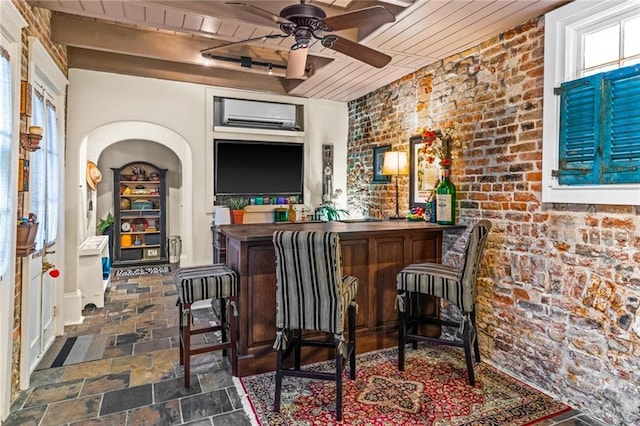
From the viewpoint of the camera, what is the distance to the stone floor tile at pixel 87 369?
291 centimetres

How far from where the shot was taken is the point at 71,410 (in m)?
2.45

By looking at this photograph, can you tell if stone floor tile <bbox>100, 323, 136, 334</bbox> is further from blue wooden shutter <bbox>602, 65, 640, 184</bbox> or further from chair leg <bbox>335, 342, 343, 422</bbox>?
blue wooden shutter <bbox>602, 65, 640, 184</bbox>

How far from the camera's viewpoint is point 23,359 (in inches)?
105

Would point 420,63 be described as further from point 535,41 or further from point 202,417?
point 202,417

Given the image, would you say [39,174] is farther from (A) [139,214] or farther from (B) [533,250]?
(A) [139,214]

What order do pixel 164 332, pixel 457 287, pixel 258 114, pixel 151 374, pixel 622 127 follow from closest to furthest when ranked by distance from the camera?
pixel 622 127 → pixel 457 287 → pixel 151 374 → pixel 164 332 → pixel 258 114

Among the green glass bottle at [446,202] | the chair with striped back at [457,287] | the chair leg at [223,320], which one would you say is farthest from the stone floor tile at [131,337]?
the green glass bottle at [446,202]

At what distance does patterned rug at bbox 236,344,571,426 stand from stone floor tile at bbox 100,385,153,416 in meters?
0.65

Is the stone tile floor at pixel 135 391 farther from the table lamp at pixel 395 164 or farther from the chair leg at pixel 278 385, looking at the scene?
the table lamp at pixel 395 164

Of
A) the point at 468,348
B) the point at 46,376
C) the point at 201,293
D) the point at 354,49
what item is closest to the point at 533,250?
the point at 468,348

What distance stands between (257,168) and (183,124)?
1095mm

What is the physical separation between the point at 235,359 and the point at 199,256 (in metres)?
2.28

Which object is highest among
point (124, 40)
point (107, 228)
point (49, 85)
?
point (124, 40)

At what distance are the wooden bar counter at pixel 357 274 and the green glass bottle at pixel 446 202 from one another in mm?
98
